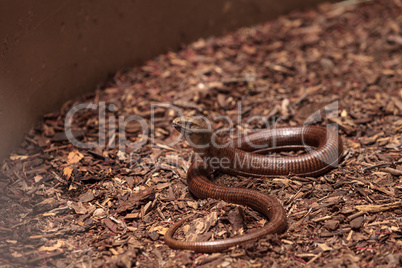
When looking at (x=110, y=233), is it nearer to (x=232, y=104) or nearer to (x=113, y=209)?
(x=113, y=209)

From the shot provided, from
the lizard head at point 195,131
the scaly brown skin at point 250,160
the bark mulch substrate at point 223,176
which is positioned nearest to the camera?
the bark mulch substrate at point 223,176

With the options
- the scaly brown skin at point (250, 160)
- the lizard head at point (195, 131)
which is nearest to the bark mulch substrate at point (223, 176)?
the scaly brown skin at point (250, 160)

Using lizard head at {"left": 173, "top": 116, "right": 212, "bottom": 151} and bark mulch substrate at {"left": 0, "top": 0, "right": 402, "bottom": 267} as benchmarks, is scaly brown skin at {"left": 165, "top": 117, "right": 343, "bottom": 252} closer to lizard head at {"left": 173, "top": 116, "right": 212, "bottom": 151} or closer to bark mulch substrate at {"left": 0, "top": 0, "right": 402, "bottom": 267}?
lizard head at {"left": 173, "top": 116, "right": 212, "bottom": 151}

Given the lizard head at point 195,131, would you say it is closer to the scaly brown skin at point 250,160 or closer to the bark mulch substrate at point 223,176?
the scaly brown skin at point 250,160

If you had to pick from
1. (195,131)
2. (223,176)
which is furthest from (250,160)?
(195,131)

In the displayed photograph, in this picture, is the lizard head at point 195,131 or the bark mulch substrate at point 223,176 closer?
the bark mulch substrate at point 223,176

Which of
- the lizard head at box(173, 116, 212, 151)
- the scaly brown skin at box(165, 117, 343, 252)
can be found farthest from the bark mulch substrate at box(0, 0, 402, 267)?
the lizard head at box(173, 116, 212, 151)
